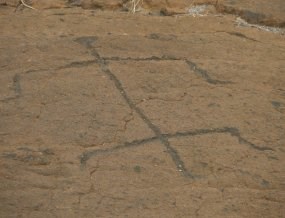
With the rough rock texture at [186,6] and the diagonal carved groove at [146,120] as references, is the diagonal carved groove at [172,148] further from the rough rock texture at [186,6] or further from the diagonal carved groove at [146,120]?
the rough rock texture at [186,6]

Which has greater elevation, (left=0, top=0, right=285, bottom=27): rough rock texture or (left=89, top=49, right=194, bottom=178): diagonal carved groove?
(left=0, top=0, right=285, bottom=27): rough rock texture

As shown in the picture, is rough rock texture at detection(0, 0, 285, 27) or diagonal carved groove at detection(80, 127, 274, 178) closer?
diagonal carved groove at detection(80, 127, 274, 178)

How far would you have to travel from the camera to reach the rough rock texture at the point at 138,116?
1.72 meters

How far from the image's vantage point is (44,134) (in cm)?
191

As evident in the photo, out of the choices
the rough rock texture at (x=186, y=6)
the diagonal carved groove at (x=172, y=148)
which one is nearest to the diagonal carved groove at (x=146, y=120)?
the diagonal carved groove at (x=172, y=148)

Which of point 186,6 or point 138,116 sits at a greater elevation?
point 186,6

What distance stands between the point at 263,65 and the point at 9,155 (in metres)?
1.22

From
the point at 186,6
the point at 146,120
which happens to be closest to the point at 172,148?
the point at 146,120

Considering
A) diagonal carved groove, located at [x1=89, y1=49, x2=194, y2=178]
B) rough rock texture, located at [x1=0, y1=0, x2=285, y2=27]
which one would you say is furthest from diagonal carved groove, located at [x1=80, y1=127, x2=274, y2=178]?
rough rock texture, located at [x1=0, y1=0, x2=285, y2=27]

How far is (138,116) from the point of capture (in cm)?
205

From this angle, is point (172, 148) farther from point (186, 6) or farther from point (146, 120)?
point (186, 6)

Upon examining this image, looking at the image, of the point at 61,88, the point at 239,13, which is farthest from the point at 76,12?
the point at 239,13

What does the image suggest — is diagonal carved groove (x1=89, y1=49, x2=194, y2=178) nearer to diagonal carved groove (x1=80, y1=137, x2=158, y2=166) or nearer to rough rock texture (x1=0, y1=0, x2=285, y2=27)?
diagonal carved groove (x1=80, y1=137, x2=158, y2=166)

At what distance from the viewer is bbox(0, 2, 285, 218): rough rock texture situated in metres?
1.72
